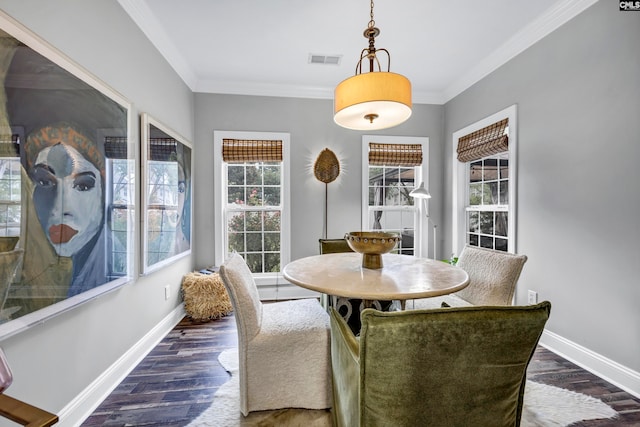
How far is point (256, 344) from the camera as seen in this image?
158 cm

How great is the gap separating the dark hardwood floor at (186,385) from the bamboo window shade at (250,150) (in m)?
2.00

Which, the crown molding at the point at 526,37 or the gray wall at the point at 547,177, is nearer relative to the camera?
the gray wall at the point at 547,177

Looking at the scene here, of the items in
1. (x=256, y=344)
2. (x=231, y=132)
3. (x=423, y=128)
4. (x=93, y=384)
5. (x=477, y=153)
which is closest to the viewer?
(x=256, y=344)

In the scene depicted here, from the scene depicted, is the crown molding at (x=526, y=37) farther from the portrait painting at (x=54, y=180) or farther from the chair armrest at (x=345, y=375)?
the portrait painting at (x=54, y=180)

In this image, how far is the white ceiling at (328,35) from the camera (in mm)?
2174

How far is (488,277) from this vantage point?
6.39ft

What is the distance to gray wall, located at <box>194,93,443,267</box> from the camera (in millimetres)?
3496

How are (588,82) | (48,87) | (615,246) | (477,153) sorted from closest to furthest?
1. (48,87)
2. (615,246)
3. (588,82)
4. (477,153)

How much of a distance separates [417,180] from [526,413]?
2755mm

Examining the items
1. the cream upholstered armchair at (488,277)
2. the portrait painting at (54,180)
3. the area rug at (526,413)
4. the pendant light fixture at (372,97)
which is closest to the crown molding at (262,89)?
the portrait painting at (54,180)

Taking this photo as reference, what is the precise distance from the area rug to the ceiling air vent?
9.54 feet

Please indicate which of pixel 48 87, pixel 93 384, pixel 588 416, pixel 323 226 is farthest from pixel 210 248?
pixel 588 416

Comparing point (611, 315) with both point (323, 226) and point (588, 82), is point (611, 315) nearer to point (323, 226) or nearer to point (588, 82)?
point (588, 82)

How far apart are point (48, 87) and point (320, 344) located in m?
1.82
